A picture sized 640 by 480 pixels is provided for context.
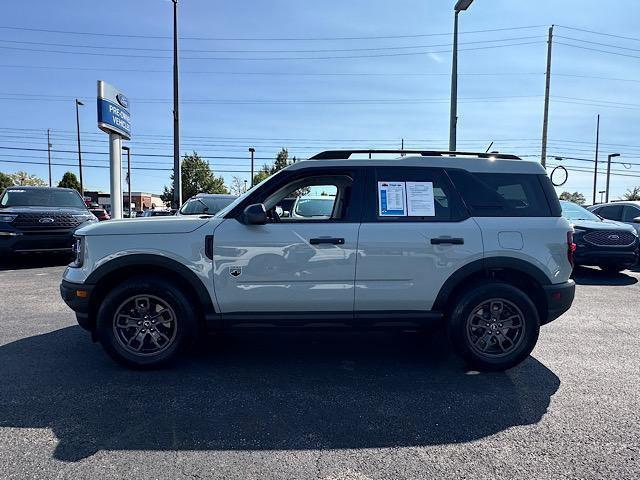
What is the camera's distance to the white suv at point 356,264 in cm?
389

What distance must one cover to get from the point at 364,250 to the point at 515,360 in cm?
176

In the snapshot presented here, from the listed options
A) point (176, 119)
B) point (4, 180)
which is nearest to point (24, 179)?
point (4, 180)

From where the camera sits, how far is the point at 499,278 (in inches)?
166

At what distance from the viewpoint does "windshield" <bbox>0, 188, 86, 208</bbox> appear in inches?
408

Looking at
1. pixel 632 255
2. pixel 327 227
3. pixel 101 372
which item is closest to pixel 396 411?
pixel 327 227

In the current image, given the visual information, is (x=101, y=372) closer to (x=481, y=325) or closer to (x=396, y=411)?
(x=396, y=411)

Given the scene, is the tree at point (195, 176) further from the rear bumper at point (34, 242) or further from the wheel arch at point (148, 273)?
the wheel arch at point (148, 273)

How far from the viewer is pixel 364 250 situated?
3.90 metres

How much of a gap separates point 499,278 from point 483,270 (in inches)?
11.2

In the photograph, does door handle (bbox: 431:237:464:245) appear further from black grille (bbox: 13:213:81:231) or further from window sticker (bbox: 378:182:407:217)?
black grille (bbox: 13:213:81:231)

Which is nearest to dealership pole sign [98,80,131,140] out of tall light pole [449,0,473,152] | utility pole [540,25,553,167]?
tall light pole [449,0,473,152]

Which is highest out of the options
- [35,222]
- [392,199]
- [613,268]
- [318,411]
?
[392,199]

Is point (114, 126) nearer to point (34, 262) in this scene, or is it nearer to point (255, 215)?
point (34, 262)

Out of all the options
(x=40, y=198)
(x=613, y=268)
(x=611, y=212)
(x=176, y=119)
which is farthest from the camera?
(x=176, y=119)
